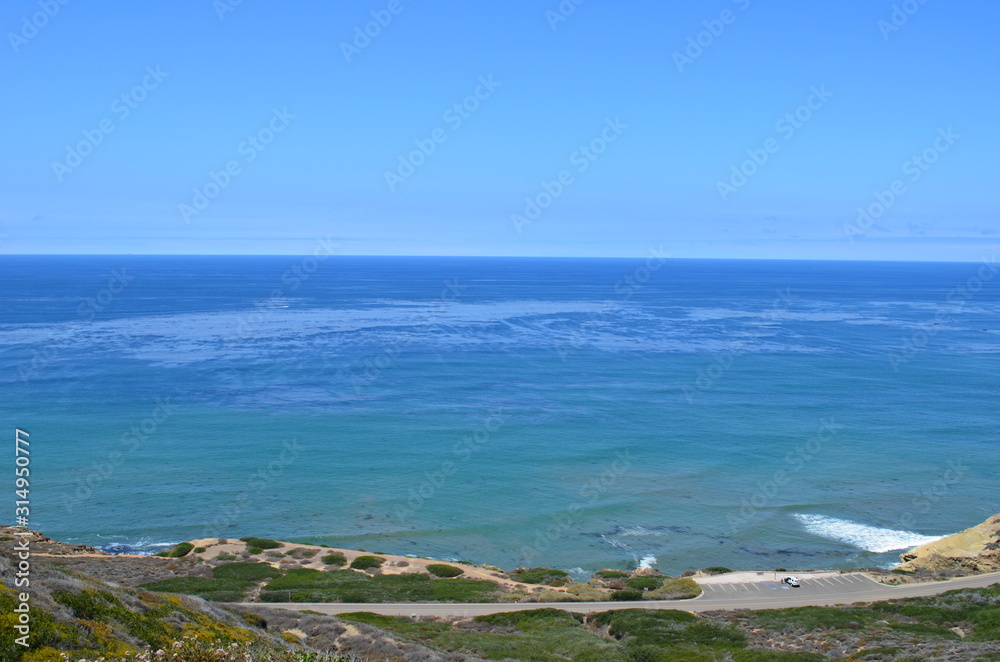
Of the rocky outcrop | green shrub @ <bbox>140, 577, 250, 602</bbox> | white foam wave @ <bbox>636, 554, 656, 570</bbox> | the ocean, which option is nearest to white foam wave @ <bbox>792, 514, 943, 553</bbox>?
the ocean

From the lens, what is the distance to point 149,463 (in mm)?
55781

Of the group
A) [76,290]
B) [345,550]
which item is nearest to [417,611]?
[345,550]

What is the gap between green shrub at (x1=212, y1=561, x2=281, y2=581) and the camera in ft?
117

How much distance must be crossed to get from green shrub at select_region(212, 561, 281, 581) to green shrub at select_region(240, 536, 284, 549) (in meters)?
3.28

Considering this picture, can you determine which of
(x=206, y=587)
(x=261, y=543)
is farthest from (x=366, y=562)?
(x=206, y=587)

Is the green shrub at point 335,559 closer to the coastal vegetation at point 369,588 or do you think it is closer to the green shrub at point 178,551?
the coastal vegetation at point 369,588

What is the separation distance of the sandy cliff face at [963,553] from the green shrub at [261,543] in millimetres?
→ 36496

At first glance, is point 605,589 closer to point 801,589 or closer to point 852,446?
point 801,589

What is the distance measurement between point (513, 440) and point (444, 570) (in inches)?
1023

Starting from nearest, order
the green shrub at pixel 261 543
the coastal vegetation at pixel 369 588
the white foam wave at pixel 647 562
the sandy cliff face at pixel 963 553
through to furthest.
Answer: the coastal vegetation at pixel 369 588, the sandy cliff face at pixel 963 553, the green shrub at pixel 261 543, the white foam wave at pixel 647 562

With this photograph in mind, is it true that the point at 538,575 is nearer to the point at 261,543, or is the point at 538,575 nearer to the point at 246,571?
the point at 246,571

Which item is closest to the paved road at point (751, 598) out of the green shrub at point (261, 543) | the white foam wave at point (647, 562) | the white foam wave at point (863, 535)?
the white foam wave at point (647, 562)

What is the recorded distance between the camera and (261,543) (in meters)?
41.4

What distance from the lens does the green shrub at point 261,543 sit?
1617 inches
